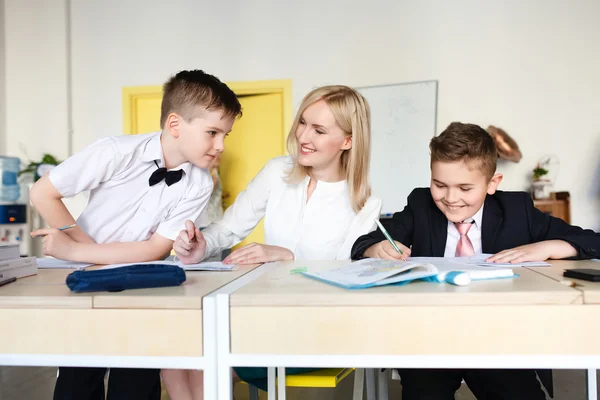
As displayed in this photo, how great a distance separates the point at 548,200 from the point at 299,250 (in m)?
2.74

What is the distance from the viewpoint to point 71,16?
4848mm

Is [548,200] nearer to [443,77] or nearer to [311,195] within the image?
[443,77]

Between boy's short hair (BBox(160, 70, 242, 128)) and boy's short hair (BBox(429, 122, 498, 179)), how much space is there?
672mm

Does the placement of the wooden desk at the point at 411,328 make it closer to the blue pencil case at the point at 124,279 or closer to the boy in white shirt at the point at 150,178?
the blue pencil case at the point at 124,279

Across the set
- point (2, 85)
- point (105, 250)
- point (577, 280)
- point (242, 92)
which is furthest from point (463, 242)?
point (2, 85)

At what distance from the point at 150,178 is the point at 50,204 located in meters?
0.29

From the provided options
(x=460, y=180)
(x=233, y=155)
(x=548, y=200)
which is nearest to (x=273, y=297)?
(x=460, y=180)

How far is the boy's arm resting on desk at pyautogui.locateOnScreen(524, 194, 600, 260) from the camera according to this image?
4.47 ft

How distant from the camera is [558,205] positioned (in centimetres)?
390

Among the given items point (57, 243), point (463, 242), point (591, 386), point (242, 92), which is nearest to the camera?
point (591, 386)

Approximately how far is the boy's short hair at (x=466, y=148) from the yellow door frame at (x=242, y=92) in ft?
9.54

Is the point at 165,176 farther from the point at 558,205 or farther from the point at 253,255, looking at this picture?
the point at 558,205

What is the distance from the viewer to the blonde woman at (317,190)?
5.94ft

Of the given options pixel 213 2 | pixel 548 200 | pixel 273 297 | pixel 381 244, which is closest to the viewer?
pixel 273 297
